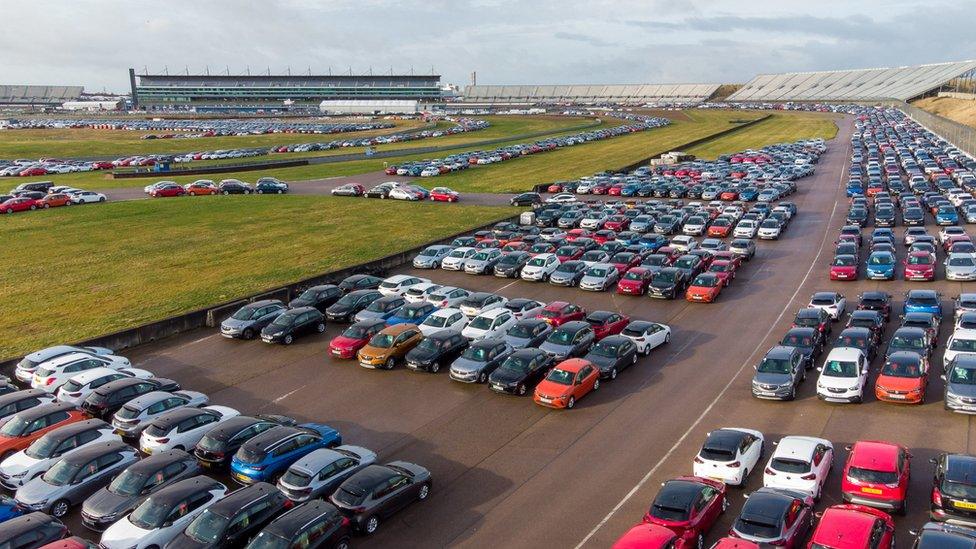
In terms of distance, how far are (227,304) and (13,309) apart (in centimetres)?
1139

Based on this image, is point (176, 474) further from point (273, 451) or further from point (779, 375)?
point (779, 375)

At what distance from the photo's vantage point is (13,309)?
35.5 meters

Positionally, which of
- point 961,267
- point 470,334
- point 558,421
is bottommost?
point 558,421

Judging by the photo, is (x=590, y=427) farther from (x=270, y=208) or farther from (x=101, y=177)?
(x=101, y=177)

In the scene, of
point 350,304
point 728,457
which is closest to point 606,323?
point 350,304

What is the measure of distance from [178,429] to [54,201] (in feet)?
162

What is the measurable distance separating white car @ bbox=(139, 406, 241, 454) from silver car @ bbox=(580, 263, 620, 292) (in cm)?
2086

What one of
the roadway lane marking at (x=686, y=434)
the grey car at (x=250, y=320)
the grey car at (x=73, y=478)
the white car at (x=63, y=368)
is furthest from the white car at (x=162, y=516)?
the grey car at (x=250, y=320)

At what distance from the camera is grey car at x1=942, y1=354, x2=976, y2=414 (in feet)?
69.4

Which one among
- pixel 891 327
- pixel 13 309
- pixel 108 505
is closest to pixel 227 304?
pixel 13 309

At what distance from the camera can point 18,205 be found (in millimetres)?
59062

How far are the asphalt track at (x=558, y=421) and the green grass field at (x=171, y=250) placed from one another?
18.9 ft

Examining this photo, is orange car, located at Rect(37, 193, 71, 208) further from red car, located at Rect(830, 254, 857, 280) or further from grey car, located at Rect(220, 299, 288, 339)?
red car, located at Rect(830, 254, 857, 280)

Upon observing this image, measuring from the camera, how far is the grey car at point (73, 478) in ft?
58.2
